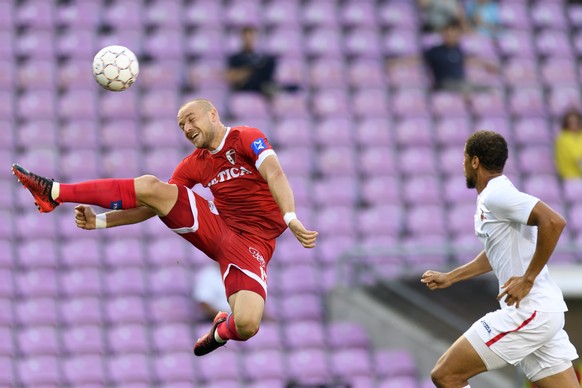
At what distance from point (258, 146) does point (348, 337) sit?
15.3 feet

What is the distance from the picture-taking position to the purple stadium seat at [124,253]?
38.2 ft

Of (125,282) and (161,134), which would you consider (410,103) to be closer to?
(161,134)

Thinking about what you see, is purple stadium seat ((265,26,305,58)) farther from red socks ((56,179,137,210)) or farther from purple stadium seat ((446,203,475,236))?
red socks ((56,179,137,210))

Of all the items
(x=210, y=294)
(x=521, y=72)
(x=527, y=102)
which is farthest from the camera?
(x=521, y=72)

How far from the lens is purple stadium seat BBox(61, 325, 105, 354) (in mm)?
10891

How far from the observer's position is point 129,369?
10.7 meters

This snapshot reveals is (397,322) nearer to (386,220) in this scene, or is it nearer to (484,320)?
(386,220)

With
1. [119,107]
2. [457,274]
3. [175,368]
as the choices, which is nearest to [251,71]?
[119,107]

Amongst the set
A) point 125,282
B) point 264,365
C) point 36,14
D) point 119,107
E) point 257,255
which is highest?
point 36,14

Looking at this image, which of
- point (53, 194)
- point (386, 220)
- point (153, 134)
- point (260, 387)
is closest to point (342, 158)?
point (386, 220)

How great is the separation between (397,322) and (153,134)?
142 inches

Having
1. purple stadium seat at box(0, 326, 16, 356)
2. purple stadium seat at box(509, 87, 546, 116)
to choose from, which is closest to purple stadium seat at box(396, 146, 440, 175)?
purple stadium seat at box(509, 87, 546, 116)

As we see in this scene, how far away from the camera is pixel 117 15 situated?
13.7 m

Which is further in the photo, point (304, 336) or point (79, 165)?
point (79, 165)
